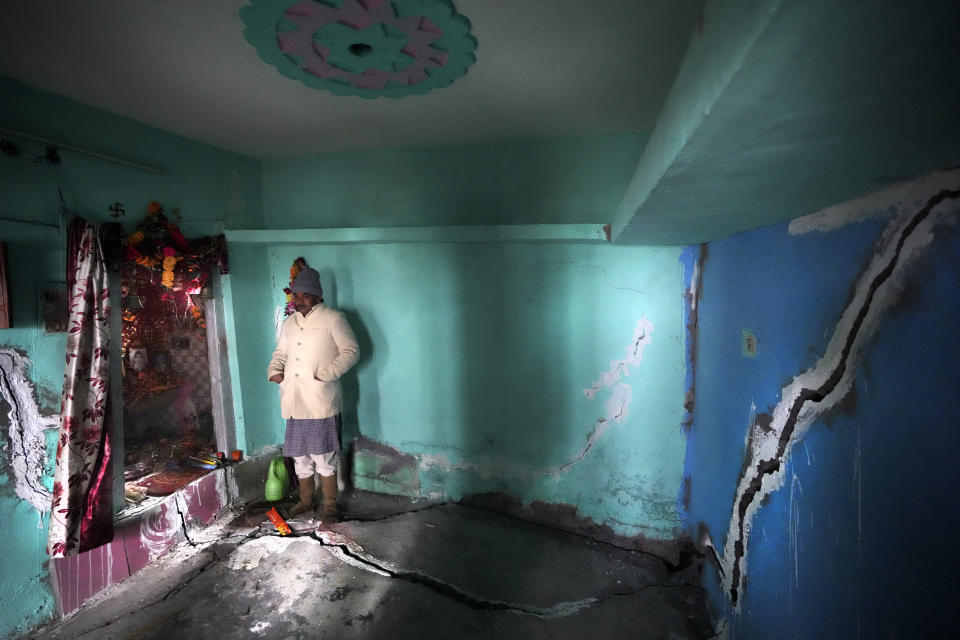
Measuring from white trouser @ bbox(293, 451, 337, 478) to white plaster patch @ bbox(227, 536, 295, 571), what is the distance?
434 millimetres

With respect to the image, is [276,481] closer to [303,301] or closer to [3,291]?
[303,301]

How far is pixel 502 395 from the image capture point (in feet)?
9.61

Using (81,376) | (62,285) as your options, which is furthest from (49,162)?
(81,376)

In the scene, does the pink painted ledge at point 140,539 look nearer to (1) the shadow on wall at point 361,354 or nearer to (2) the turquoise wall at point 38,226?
(2) the turquoise wall at point 38,226

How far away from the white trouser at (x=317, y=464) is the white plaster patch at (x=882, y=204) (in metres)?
2.94

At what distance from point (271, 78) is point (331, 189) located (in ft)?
4.17

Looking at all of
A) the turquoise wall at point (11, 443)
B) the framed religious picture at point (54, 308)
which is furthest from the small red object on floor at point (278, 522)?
the framed religious picture at point (54, 308)

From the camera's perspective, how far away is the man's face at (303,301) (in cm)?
283

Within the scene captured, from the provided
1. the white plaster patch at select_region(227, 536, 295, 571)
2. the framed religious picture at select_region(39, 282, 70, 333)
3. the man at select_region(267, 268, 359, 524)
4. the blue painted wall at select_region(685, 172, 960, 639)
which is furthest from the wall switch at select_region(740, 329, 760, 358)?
the framed religious picture at select_region(39, 282, 70, 333)

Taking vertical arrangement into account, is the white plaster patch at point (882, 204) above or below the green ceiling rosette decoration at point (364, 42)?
below

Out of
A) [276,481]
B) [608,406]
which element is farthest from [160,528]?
[608,406]

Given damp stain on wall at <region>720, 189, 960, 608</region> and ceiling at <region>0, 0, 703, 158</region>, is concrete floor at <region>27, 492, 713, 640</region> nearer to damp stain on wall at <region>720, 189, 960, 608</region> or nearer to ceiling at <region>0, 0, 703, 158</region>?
damp stain on wall at <region>720, 189, 960, 608</region>

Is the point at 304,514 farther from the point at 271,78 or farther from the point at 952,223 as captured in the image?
the point at 952,223

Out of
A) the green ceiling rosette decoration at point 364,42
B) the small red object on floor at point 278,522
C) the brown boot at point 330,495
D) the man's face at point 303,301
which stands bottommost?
the small red object on floor at point 278,522
